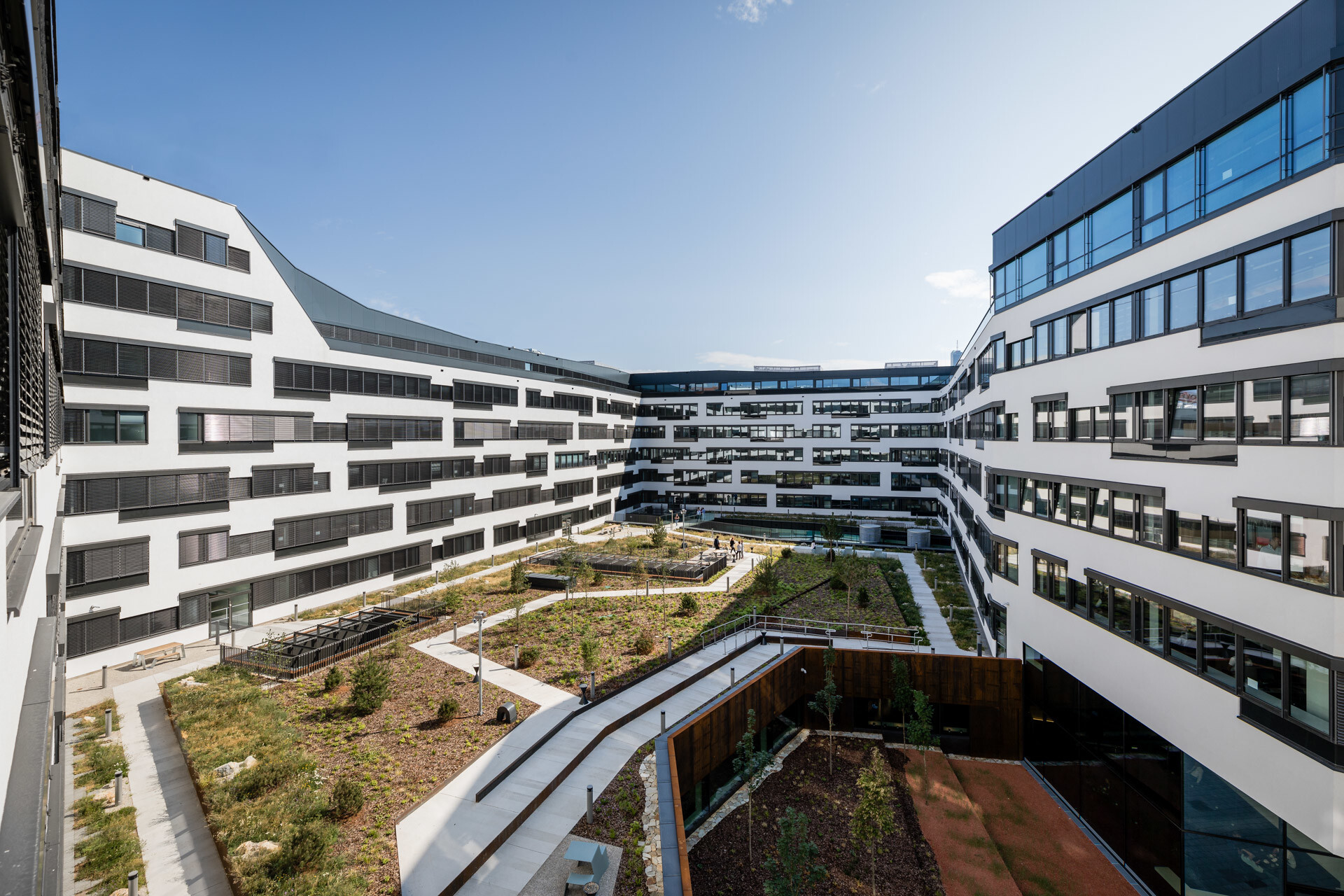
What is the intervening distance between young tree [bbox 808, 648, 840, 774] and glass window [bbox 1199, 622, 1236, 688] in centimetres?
1079

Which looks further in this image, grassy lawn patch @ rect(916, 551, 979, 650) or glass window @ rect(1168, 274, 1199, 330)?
grassy lawn patch @ rect(916, 551, 979, 650)

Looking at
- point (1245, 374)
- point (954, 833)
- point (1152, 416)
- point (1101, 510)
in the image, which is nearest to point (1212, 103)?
point (1245, 374)

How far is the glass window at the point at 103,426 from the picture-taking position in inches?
913

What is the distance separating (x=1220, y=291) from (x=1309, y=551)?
6.48 meters

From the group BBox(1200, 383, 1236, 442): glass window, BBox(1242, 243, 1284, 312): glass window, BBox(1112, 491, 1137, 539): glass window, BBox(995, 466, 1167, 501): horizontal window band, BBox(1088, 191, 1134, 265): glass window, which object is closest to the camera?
BBox(1242, 243, 1284, 312): glass window

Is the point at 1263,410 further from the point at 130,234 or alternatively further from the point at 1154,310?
the point at 130,234

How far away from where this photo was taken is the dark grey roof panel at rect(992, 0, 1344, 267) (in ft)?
38.3

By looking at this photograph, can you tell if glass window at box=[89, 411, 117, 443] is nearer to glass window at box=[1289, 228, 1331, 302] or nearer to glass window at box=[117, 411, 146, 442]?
glass window at box=[117, 411, 146, 442]

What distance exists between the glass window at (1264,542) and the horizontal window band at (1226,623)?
1.38m

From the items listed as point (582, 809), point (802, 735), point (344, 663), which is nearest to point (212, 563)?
point (344, 663)

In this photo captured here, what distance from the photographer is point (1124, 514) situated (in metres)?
17.1

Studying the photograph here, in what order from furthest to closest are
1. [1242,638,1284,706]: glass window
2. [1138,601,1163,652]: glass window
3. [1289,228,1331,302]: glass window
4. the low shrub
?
the low shrub < [1138,601,1163,652]: glass window < [1242,638,1284,706]: glass window < [1289,228,1331,302]: glass window

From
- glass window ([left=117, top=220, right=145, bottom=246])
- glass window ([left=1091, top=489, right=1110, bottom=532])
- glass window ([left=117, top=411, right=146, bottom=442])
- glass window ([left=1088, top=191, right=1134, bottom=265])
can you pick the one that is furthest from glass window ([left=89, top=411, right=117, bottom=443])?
glass window ([left=1088, top=191, right=1134, bottom=265])

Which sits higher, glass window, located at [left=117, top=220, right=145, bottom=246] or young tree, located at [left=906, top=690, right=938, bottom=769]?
glass window, located at [left=117, top=220, right=145, bottom=246]
